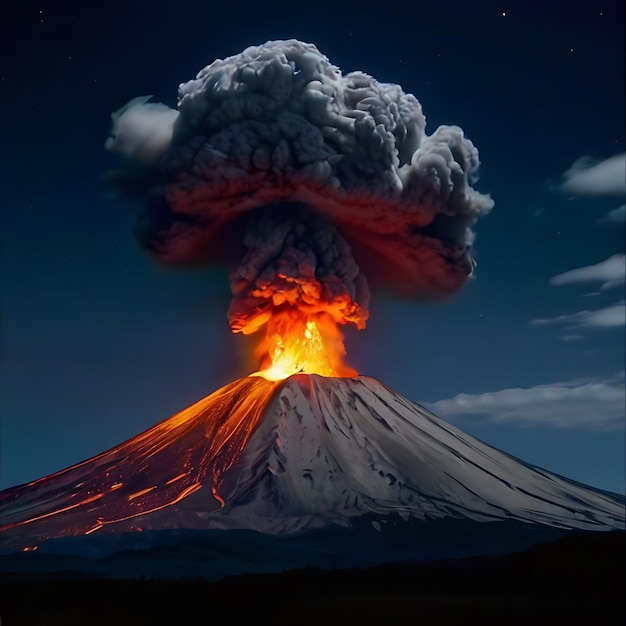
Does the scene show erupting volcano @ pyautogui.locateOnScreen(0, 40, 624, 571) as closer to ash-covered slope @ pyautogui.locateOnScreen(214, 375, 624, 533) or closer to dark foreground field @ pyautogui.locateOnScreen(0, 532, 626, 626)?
ash-covered slope @ pyautogui.locateOnScreen(214, 375, 624, 533)

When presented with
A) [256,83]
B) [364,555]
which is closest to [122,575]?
[364,555]

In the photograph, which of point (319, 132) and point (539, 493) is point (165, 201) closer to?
point (319, 132)

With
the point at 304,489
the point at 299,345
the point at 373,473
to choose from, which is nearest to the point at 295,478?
the point at 304,489

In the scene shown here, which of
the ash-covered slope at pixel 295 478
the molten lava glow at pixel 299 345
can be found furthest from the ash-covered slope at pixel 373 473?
the molten lava glow at pixel 299 345

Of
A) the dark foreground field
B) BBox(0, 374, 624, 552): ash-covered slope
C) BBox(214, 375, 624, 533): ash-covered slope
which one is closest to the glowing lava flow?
BBox(0, 374, 624, 552): ash-covered slope

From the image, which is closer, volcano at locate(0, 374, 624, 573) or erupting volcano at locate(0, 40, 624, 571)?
volcano at locate(0, 374, 624, 573)
